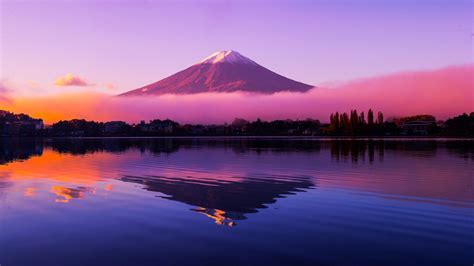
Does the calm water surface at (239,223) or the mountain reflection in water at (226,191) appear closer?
the calm water surface at (239,223)

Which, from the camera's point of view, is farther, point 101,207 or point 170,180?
point 170,180

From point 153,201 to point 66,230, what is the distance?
5456 millimetres

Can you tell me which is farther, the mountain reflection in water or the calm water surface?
the mountain reflection in water

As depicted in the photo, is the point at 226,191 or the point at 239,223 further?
the point at 226,191

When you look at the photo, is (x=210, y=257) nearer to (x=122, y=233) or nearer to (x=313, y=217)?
(x=122, y=233)

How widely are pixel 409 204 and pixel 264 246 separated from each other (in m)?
8.83

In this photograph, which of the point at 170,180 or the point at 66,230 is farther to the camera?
the point at 170,180

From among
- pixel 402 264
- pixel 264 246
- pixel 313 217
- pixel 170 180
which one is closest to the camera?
pixel 402 264

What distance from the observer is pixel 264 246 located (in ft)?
36.6

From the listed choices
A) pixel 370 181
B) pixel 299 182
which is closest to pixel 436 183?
pixel 370 181

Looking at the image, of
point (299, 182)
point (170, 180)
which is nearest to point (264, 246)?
point (299, 182)

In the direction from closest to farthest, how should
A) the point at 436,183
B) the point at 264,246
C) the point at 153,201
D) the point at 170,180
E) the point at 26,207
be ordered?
the point at 264,246
the point at 26,207
the point at 153,201
the point at 436,183
the point at 170,180

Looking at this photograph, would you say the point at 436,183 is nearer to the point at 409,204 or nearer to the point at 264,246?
the point at 409,204

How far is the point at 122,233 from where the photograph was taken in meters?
12.7
